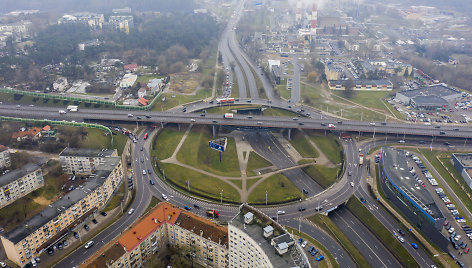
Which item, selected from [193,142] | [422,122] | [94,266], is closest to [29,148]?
[193,142]

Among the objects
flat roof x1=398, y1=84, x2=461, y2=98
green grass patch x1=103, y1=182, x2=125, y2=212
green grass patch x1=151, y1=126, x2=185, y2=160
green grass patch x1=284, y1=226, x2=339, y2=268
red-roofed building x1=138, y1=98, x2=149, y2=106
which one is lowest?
green grass patch x1=284, y1=226, x2=339, y2=268

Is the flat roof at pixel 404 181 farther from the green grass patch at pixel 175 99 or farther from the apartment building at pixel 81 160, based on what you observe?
the green grass patch at pixel 175 99

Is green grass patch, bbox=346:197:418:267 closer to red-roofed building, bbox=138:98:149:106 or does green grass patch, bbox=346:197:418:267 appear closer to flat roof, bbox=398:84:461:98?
flat roof, bbox=398:84:461:98

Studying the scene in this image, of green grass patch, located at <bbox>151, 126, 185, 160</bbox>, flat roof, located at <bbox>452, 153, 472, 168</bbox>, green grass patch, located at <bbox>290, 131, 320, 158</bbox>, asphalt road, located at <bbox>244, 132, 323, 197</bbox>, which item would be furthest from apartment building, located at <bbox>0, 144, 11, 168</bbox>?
flat roof, located at <bbox>452, 153, 472, 168</bbox>

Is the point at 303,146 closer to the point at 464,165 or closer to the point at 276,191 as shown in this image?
the point at 276,191

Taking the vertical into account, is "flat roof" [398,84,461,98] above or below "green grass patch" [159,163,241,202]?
above

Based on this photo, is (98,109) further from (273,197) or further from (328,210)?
(328,210)
